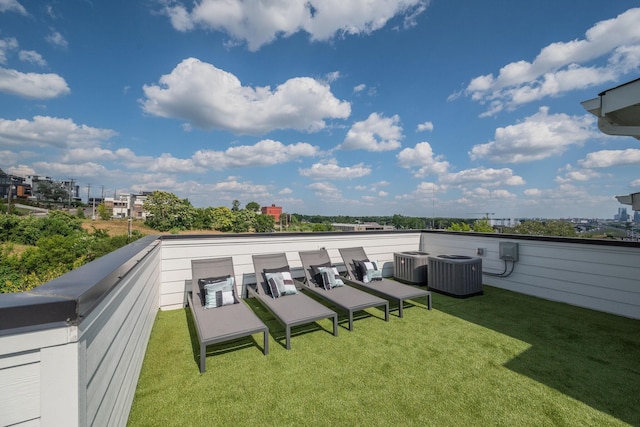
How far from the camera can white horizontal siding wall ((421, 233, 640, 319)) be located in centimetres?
439

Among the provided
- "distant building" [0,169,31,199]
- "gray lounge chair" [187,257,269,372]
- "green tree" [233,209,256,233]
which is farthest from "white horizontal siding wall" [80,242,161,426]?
"distant building" [0,169,31,199]

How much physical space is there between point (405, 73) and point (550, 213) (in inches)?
365

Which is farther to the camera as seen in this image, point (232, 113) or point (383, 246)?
point (232, 113)

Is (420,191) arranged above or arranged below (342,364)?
above

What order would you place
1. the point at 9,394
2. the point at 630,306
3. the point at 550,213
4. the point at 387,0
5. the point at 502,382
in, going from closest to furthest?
the point at 9,394, the point at 502,382, the point at 630,306, the point at 387,0, the point at 550,213

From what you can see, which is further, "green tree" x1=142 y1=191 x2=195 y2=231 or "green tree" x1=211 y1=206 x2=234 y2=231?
"green tree" x1=211 y1=206 x2=234 y2=231

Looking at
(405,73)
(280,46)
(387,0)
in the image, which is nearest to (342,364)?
(387,0)

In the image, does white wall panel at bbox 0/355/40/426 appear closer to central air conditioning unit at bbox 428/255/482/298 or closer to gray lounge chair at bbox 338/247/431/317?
gray lounge chair at bbox 338/247/431/317

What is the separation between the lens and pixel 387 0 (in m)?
6.61

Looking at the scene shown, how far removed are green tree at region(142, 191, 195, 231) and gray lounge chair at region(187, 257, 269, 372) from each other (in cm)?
4816

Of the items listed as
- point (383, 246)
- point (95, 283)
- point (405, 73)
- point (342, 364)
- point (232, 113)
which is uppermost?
point (405, 73)

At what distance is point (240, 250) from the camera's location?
5.16 m

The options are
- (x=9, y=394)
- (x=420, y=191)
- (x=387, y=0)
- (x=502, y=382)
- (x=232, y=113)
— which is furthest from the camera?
(x=420, y=191)

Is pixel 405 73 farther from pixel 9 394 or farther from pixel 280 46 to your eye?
pixel 9 394
